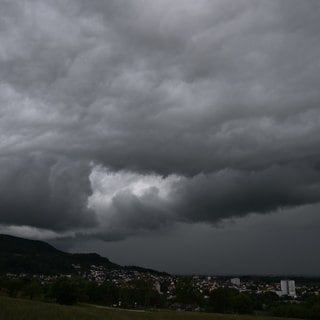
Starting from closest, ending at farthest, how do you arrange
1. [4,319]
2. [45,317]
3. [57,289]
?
[4,319] → [45,317] → [57,289]

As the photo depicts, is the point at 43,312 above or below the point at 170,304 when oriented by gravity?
above

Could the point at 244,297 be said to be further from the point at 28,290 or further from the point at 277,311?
the point at 28,290

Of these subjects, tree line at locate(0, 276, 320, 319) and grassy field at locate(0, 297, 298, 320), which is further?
tree line at locate(0, 276, 320, 319)

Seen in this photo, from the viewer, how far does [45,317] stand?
34.4 m

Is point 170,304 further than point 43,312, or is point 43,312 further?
point 170,304

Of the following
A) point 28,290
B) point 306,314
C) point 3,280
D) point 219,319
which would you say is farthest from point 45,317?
point 3,280

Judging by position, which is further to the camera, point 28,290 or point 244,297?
point 244,297

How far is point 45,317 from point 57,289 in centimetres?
6813

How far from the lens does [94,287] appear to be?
139500 millimetres

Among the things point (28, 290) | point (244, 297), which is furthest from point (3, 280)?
point (244, 297)

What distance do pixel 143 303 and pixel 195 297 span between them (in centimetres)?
1562

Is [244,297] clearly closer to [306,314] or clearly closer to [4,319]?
[306,314]

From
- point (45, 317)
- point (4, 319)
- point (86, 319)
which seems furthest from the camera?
point (86, 319)

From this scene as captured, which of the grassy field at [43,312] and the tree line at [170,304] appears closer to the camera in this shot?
the grassy field at [43,312]
